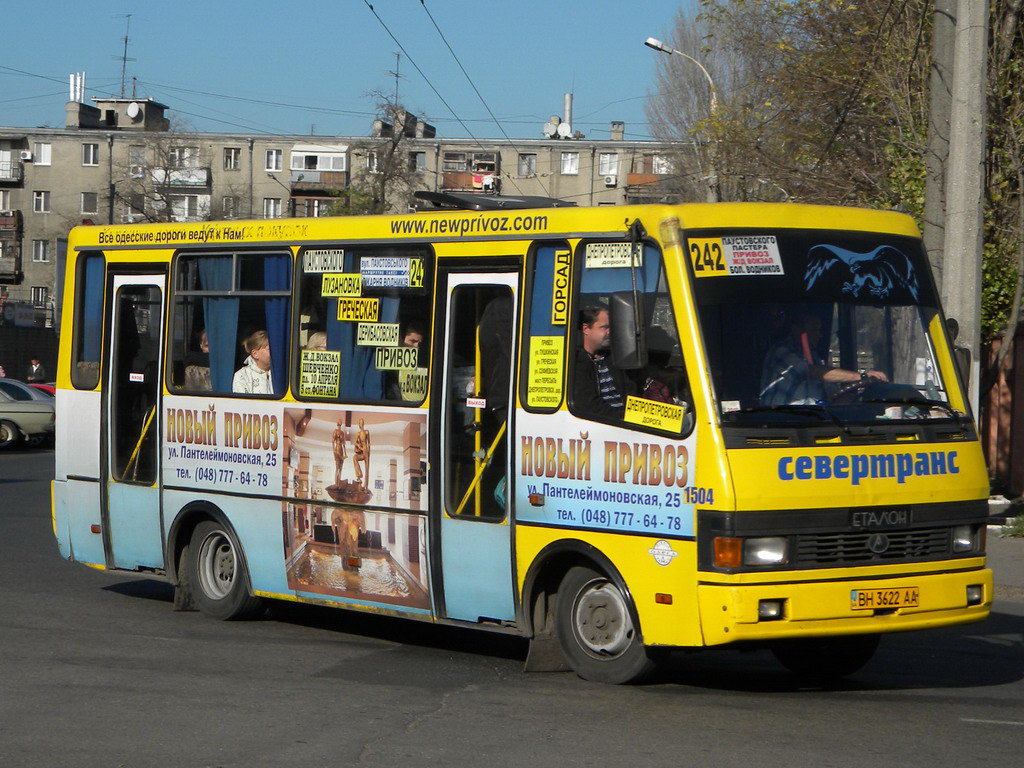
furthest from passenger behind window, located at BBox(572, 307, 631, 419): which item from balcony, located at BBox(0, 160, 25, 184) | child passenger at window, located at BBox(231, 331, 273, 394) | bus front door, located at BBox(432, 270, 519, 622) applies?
balcony, located at BBox(0, 160, 25, 184)

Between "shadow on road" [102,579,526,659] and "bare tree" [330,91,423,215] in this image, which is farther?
"bare tree" [330,91,423,215]

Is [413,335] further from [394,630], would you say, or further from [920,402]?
[920,402]

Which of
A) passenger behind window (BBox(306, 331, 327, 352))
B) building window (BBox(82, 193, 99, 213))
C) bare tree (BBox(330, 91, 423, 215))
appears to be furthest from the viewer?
building window (BBox(82, 193, 99, 213))

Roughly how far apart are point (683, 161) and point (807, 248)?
3665cm

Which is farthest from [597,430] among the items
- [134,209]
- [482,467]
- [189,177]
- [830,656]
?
[189,177]

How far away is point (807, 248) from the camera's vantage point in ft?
26.3

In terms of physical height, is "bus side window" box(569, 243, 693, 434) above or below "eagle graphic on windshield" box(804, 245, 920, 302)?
below

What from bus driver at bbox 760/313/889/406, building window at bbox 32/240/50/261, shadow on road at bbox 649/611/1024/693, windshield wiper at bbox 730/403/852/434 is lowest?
shadow on road at bbox 649/611/1024/693

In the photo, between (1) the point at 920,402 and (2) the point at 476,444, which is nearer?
(1) the point at 920,402

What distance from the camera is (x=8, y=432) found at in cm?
3158

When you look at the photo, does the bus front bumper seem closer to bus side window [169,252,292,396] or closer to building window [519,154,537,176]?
bus side window [169,252,292,396]

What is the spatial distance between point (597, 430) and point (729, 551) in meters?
1.12

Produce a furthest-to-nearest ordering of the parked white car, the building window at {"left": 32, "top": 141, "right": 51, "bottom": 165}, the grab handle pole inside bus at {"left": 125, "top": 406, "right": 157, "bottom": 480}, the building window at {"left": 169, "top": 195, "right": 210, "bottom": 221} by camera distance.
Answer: the building window at {"left": 32, "top": 141, "right": 51, "bottom": 165}, the building window at {"left": 169, "top": 195, "right": 210, "bottom": 221}, the parked white car, the grab handle pole inside bus at {"left": 125, "top": 406, "right": 157, "bottom": 480}

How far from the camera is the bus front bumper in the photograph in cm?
729
